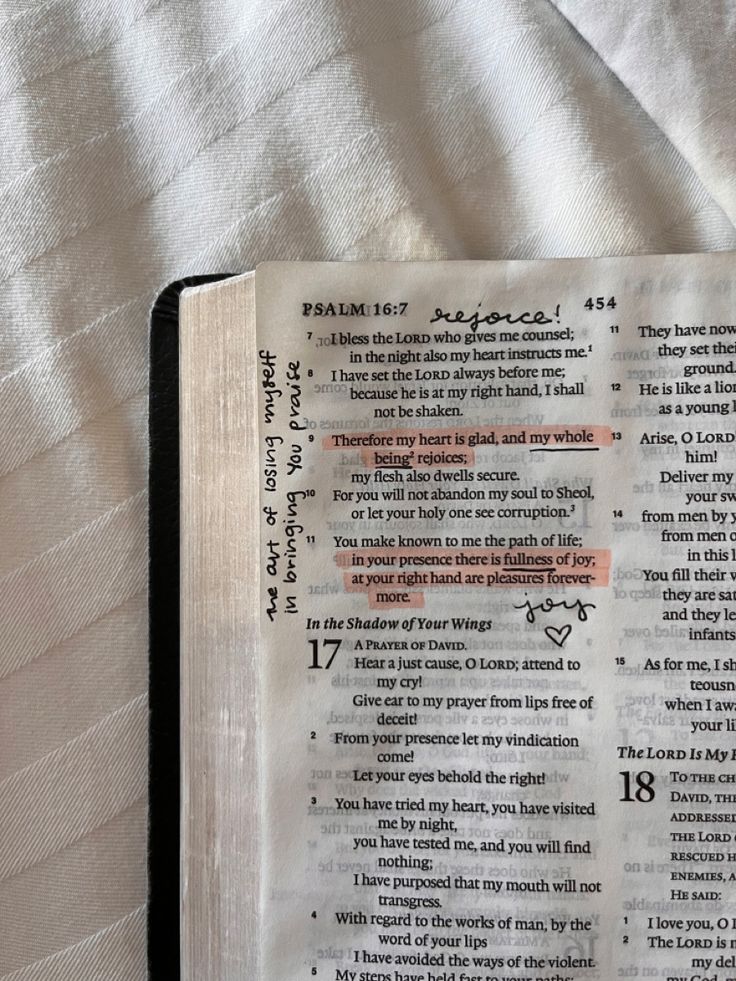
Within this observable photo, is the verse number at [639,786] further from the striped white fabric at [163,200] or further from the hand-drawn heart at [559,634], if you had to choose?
the striped white fabric at [163,200]

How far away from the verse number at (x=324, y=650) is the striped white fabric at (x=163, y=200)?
73 mm

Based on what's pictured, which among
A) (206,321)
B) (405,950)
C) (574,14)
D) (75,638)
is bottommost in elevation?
(405,950)

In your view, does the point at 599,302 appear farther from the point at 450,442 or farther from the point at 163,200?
the point at 163,200

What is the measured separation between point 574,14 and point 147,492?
0.84 ft

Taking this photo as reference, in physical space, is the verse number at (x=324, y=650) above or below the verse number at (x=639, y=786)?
above

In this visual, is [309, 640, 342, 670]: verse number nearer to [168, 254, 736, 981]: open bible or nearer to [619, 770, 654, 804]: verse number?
[168, 254, 736, 981]: open bible

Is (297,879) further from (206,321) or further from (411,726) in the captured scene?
(206,321)

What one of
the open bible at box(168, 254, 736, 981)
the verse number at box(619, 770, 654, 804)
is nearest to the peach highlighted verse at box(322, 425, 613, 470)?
the open bible at box(168, 254, 736, 981)

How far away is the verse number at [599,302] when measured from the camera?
343 millimetres

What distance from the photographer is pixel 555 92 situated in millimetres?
369

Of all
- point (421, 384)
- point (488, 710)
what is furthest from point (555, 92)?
point (488, 710)

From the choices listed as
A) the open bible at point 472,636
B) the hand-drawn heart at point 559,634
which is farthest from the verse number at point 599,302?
the hand-drawn heart at point 559,634

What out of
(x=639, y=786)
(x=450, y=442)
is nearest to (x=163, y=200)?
(x=450, y=442)

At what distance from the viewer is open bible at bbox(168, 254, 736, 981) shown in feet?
1.09
